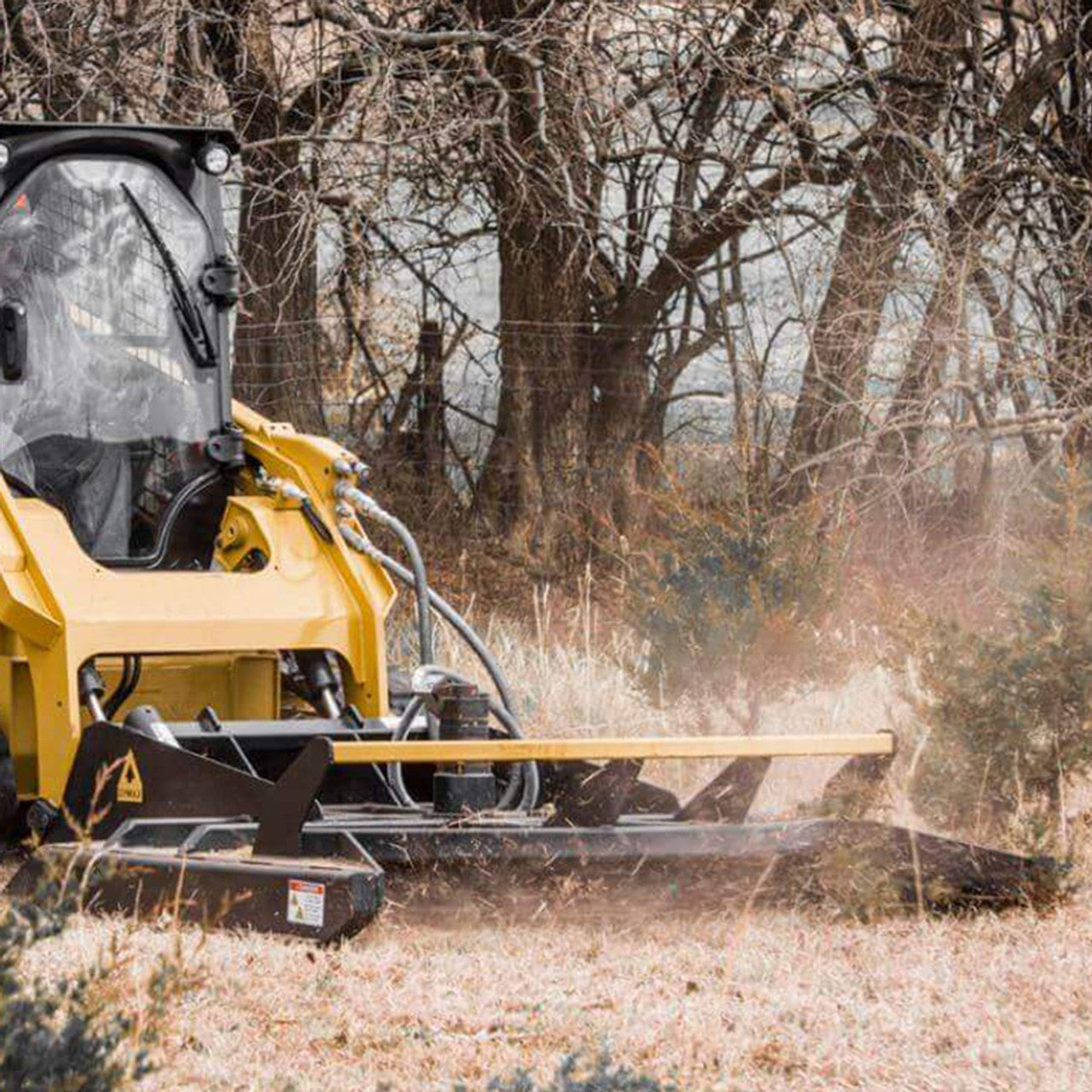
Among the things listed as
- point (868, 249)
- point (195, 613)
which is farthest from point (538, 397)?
point (195, 613)

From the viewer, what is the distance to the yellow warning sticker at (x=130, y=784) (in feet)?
20.2

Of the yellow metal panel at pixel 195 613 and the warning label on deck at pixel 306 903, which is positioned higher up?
the yellow metal panel at pixel 195 613

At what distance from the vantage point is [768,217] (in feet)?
42.8

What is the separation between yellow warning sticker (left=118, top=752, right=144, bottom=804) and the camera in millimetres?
6168

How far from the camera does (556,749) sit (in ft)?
18.6

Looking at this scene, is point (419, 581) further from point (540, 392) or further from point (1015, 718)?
point (540, 392)

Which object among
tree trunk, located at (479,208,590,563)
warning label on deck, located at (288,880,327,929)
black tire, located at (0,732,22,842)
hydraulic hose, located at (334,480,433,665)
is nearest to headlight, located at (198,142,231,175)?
hydraulic hose, located at (334,480,433,665)

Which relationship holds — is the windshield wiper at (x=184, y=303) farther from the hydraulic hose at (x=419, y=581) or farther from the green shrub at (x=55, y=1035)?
the green shrub at (x=55, y=1035)

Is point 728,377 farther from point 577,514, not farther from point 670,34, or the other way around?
point 670,34

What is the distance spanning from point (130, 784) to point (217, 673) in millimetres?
1328

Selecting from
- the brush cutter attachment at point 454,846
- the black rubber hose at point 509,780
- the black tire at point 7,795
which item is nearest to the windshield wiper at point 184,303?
the black rubber hose at point 509,780

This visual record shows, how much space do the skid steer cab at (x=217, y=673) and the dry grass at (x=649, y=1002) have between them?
0.16 metres

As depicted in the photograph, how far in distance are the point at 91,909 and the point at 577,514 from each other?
786 cm

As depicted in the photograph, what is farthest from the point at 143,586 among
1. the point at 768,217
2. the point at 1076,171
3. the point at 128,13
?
the point at 1076,171
